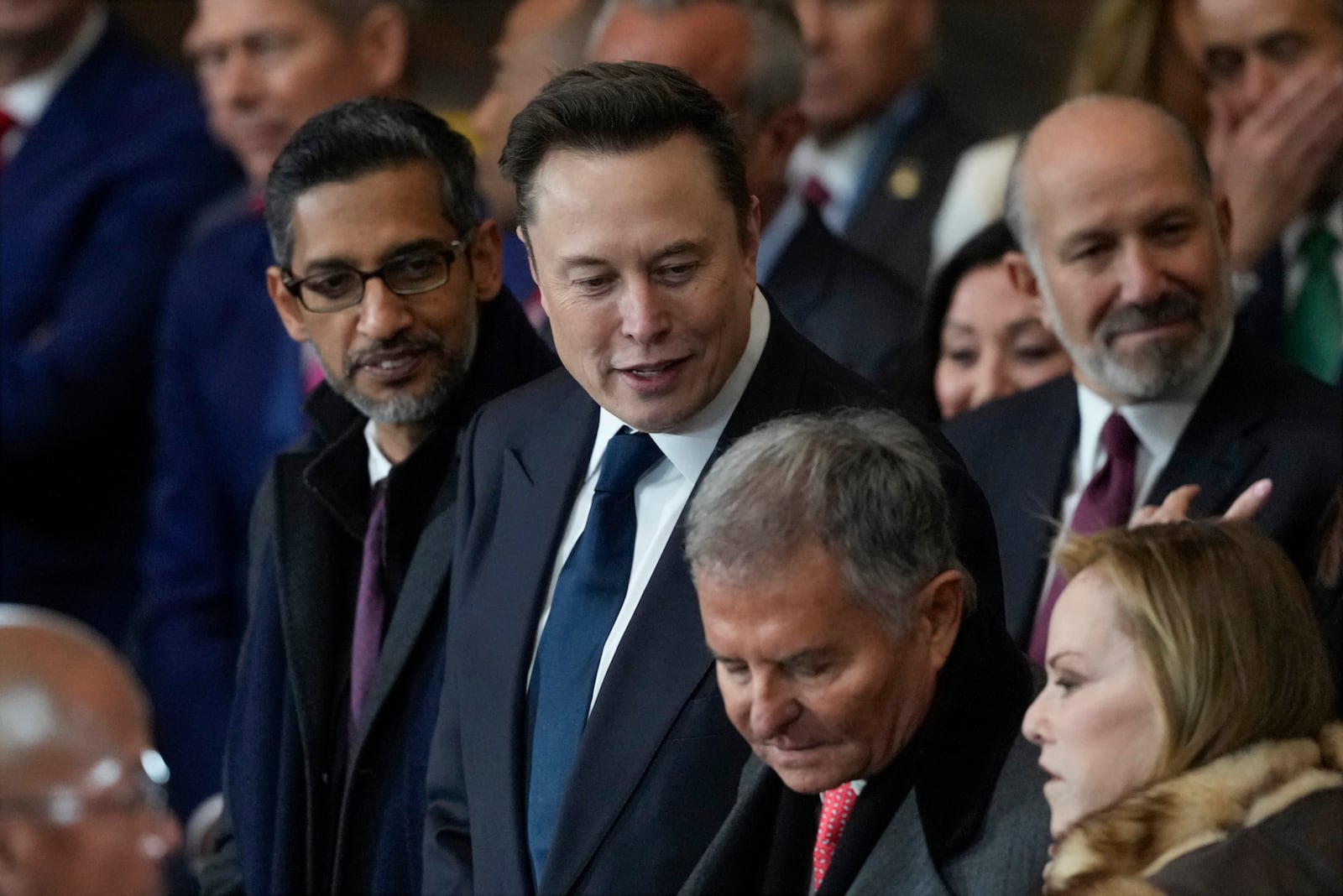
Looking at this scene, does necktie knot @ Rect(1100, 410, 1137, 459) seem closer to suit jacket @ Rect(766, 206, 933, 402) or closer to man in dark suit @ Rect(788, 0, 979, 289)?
suit jacket @ Rect(766, 206, 933, 402)

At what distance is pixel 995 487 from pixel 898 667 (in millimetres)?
1101

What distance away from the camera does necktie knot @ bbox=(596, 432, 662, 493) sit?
9.70 feet

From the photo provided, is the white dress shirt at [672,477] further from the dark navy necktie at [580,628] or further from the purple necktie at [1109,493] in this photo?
the purple necktie at [1109,493]

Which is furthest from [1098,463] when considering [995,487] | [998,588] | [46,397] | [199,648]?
[46,397]

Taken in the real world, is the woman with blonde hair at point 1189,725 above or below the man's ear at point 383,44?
below

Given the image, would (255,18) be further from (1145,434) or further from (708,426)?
(708,426)

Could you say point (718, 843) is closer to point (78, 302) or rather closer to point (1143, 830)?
point (1143, 830)

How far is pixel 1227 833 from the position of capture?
2.34 m

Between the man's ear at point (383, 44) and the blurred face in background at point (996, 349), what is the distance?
1445 mm

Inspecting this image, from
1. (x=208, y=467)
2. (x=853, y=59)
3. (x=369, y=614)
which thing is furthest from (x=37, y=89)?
(x=369, y=614)

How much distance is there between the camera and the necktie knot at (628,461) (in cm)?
296

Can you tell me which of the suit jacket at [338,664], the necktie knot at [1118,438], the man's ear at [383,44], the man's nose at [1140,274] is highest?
the man's ear at [383,44]

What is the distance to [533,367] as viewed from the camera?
3.50 metres

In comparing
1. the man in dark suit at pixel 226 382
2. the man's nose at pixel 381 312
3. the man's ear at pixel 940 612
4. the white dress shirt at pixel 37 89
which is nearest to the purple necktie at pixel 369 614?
the man's nose at pixel 381 312
